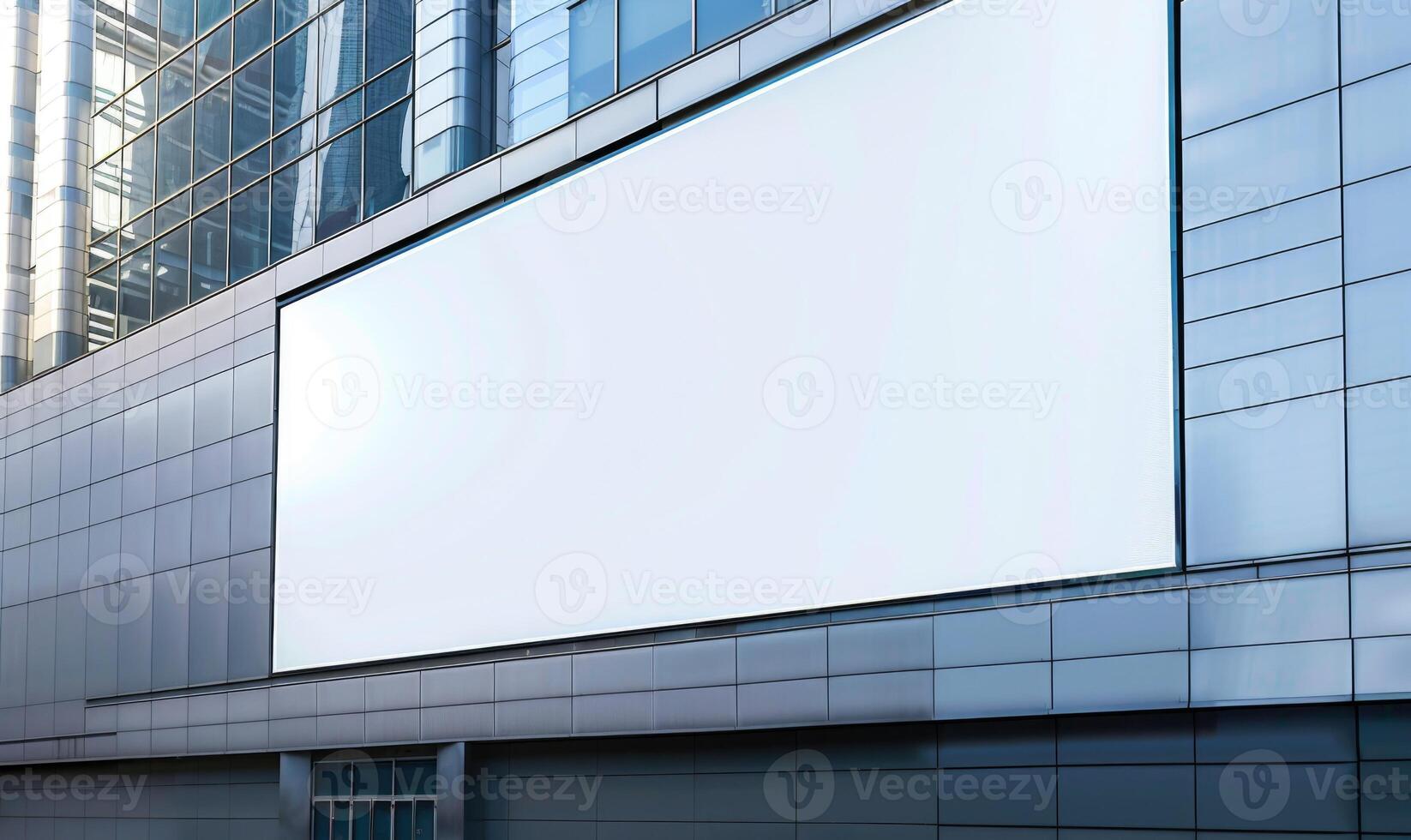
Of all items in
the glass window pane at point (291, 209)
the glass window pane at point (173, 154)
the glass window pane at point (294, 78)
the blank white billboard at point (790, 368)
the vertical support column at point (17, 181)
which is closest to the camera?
the blank white billboard at point (790, 368)

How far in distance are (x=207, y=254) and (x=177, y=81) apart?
189 inches

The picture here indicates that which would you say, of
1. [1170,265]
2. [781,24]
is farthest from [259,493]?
[1170,265]

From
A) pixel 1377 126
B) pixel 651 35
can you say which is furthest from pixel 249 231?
pixel 1377 126

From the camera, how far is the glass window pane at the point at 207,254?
2880 centimetres

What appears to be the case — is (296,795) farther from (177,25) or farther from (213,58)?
(177,25)

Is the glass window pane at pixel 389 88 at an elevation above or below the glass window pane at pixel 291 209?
above

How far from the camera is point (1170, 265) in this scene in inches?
574

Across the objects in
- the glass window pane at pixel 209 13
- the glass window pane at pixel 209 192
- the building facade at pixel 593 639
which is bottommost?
the building facade at pixel 593 639

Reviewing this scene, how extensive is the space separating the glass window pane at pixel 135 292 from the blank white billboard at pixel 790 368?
8.81 metres

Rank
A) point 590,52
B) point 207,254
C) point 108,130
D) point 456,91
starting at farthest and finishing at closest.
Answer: point 108,130, point 207,254, point 456,91, point 590,52

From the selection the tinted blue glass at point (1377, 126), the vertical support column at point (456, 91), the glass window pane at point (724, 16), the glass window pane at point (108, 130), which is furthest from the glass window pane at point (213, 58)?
the tinted blue glass at point (1377, 126)

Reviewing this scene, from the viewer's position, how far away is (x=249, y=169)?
28234mm

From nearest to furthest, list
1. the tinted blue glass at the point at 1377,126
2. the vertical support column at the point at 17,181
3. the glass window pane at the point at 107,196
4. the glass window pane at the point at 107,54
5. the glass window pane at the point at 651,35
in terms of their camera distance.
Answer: the tinted blue glass at the point at 1377,126, the glass window pane at the point at 651,35, the glass window pane at the point at 107,196, the glass window pane at the point at 107,54, the vertical support column at the point at 17,181

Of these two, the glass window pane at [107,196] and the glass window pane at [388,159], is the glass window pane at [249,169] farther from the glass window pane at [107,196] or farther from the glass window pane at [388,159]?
the glass window pane at [107,196]
